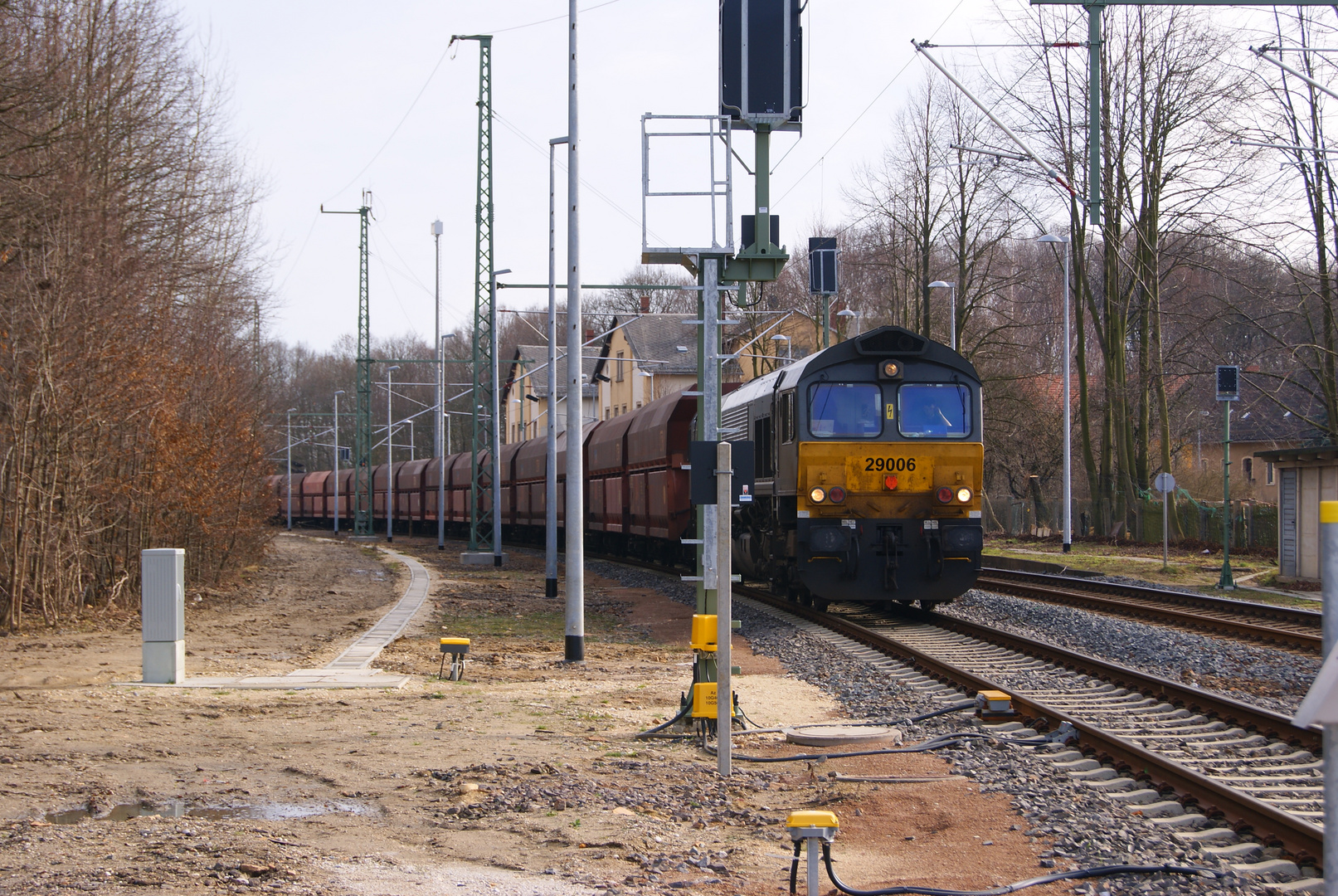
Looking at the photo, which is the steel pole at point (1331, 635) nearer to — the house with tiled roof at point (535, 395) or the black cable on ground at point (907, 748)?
the black cable on ground at point (907, 748)

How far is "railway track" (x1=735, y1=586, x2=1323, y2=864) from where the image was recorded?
6.46 m

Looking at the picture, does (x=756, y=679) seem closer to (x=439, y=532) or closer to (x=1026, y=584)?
(x=1026, y=584)

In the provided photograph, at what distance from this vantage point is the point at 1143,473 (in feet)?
117

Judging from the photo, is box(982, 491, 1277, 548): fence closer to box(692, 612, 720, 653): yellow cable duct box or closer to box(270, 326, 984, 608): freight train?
box(270, 326, 984, 608): freight train

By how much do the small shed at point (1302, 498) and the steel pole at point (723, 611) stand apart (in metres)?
14.0

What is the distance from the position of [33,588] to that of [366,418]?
86.2 feet

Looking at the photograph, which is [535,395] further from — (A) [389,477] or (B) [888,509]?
(B) [888,509]

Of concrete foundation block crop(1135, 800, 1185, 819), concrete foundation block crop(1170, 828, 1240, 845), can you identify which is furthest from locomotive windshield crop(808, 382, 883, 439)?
concrete foundation block crop(1170, 828, 1240, 845)

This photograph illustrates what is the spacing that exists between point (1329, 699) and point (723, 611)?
520 centimetres

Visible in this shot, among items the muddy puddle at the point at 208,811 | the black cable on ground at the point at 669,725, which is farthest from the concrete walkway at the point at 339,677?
the muddy puddle at the point at 208,811

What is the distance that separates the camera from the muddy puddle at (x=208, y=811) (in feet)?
21.2

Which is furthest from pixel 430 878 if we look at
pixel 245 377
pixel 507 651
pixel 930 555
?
pixel 245 377

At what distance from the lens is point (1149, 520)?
3531 centimetres

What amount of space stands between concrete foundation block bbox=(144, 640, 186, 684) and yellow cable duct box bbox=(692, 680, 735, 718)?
5223mm
